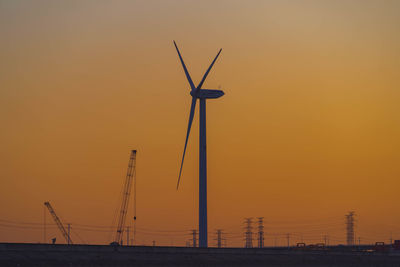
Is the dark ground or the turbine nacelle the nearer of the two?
the dark ground

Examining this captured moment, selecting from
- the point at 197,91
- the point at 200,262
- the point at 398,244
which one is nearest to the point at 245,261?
the point at 200,262

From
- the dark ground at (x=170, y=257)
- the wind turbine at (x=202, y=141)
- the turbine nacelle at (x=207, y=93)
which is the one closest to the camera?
the dark ground at (x=170, y=257)

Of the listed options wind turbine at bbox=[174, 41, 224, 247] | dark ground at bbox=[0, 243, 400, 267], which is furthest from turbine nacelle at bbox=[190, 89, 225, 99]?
dark ground at bbox=[0, 243, 400, 267]

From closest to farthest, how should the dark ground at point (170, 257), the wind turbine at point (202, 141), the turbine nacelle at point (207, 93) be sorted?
the dark ground at point (170, 257)
the wind turbine at point (202, 141)
the turbine nacelle at point (207, 93)

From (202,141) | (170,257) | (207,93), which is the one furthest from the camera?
(207,93)

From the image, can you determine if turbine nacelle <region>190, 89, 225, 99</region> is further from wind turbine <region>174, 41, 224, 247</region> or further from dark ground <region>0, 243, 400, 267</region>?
dark ground <region>0, 243, 400, 267</region>

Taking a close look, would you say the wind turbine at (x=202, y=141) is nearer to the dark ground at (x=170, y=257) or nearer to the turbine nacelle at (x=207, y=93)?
the turbine nacelle at (x=207, y=93)

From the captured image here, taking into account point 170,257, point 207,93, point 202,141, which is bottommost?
point 170,257

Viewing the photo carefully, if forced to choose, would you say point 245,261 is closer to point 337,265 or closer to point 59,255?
point 337,265

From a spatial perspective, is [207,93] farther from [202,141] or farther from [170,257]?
[170,257]

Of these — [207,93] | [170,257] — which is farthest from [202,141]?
[170,257]

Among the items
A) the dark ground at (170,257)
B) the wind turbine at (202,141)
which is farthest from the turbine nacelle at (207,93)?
the dark ground at (170,257)

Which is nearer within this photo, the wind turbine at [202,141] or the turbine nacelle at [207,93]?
the wind turbine at [202,141]

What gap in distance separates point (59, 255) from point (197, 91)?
7642cm
